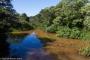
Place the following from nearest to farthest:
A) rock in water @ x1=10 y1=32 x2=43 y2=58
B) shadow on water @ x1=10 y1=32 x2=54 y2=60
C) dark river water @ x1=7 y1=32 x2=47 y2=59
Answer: shadow on water @ x1=10 y1=32 x2=54 y2=60
rock in water @ x1=10 y1=32 x2=43 y2=58
dark river water @ x1=7 y1=32 x2=47 y2=59

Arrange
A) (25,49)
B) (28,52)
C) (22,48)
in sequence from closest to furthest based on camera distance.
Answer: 1. (28,52)
2. (25,49)
3. (22,48)

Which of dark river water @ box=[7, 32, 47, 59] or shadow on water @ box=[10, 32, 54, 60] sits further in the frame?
dark river water @ box=[7, 32, 47, 59]

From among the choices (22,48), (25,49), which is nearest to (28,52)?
(25,49)

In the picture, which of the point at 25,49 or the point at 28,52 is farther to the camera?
the point at 25,49

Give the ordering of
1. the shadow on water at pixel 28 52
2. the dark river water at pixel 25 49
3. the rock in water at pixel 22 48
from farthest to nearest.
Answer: the dark river water at pixel 25 49 < the rock in water at pixel 22 48 < the shadow on water at pixel 28 52

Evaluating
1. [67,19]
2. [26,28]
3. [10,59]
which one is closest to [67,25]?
[67,19]

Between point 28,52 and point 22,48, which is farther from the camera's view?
point 22,48

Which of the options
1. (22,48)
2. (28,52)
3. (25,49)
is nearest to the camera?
(28,52)

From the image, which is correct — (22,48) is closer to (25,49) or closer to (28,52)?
(25,49)

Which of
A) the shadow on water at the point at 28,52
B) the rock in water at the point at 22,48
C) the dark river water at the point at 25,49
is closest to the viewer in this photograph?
the shadow on water at the point at 28,52

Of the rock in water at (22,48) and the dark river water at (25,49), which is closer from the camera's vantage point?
the rock in water at (22,48)

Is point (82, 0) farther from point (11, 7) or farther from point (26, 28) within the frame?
point (26, 28)

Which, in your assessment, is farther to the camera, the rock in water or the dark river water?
the dark river water

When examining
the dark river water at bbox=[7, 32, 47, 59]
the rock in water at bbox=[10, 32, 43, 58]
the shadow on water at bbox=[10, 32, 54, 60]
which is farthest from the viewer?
the dark river water at bbox=[7, 32, 47, 59]
